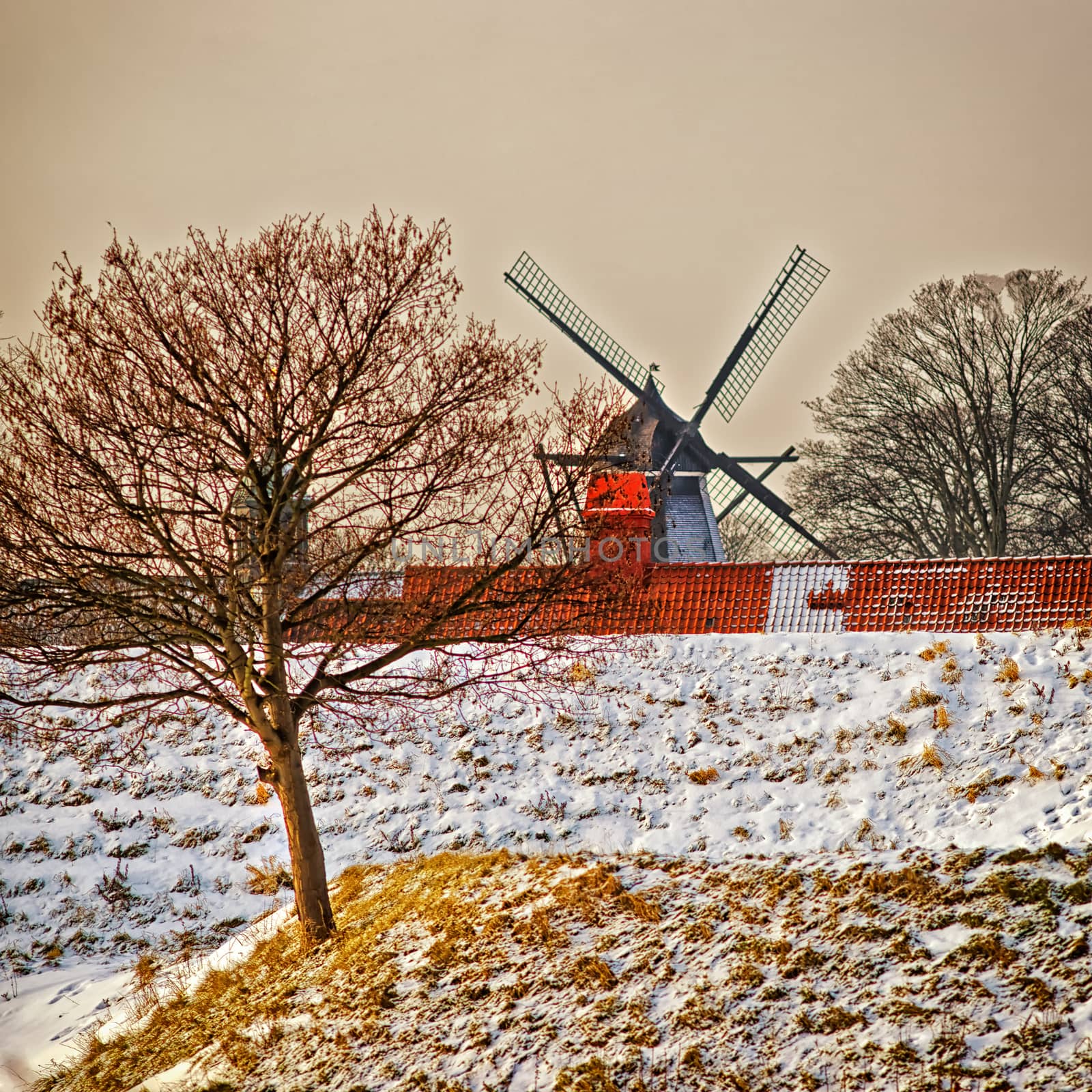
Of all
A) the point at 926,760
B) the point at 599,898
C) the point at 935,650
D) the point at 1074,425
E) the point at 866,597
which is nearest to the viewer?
the point at 599,898

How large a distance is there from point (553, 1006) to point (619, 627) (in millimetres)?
8752

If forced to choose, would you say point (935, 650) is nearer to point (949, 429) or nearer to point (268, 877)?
point (268, 877)

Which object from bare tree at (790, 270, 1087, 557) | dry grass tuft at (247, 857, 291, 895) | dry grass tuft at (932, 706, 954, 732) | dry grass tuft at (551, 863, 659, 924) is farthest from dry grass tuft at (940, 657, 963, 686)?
bare tree at (790, 270, 1087, 557)

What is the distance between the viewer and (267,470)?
866 centimetres

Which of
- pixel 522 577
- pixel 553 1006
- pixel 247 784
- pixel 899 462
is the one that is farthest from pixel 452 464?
pixel 899 462

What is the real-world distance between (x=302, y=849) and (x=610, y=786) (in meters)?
3.94

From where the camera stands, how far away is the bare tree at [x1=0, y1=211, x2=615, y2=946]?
7.99 meters

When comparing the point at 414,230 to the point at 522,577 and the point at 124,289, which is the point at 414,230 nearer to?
the point at 124,289

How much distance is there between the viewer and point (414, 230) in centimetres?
849

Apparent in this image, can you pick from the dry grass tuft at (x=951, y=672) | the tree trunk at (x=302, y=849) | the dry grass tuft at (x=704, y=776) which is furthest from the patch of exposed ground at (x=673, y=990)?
the dry grass tuft at (x=951, y=672)

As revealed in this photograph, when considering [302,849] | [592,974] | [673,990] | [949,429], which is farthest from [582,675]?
[949,429]

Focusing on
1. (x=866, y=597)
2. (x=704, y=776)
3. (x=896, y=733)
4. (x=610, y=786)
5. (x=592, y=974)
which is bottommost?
(x=592, y=974)

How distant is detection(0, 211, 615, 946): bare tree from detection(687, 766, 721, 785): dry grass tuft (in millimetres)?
3353

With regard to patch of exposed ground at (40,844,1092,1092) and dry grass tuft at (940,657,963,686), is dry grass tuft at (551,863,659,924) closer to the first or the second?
patch of exposed ground at (40,844,1092,1092)
